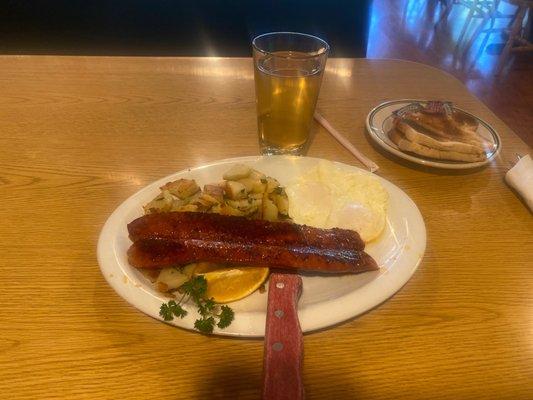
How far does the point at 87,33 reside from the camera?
2555 millimetres

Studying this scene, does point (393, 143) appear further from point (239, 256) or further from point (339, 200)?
point (239, 256)

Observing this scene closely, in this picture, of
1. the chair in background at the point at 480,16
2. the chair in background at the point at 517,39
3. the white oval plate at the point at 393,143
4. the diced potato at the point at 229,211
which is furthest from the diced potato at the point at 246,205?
the chair in background at the point at 480,16

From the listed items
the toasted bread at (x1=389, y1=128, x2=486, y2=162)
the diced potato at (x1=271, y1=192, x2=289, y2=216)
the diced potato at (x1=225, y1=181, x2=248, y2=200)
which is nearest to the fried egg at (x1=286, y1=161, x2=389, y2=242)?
the diced potato at (x1=271, y1=192, x2=289, y2=216)

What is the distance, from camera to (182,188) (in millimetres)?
1074

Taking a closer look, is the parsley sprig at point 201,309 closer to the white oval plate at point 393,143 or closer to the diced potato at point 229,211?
the diced potato at point 229,211

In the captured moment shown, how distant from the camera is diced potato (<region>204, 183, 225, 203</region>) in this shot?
1.07 metres

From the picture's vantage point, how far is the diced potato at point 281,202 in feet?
3.51

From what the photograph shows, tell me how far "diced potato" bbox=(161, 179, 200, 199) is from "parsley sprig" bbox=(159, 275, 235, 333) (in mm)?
275

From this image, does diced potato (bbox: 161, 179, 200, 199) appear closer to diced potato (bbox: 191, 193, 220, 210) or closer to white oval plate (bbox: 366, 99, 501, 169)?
diced potato (bbox: 191, 193, 220, 210)

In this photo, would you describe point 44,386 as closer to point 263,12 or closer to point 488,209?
point 488,209

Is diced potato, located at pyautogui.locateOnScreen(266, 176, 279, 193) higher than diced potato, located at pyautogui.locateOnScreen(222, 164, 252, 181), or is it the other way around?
diced potato, located at pyautogui.locateOnScreen(222, 164, 252, 181)

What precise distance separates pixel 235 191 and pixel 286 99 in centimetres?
37

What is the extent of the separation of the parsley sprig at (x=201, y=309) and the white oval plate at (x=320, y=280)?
1 centimetres

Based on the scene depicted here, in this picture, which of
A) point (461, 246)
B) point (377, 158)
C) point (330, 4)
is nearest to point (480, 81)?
point (330, 4)
